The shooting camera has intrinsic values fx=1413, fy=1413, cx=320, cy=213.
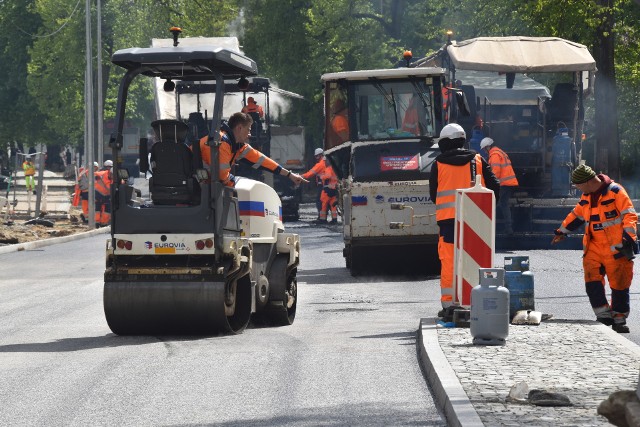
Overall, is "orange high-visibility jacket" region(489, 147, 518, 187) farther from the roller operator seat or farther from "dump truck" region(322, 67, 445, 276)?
the roller operator seat

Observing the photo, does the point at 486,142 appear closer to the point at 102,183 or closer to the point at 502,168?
the point at 502,168

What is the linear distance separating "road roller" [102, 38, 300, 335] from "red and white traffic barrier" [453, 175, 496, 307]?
189 centimetres

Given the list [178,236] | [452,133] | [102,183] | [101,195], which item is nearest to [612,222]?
[452,133]

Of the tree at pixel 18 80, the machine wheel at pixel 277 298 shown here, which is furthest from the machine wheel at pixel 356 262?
the tree at pixel 18 80

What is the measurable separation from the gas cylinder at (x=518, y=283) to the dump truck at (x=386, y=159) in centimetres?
642

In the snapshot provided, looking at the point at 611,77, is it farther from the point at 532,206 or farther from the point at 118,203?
the point at 118,203

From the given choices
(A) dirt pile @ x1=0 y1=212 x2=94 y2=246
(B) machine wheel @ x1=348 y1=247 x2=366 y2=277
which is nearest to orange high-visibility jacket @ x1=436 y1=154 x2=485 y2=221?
(B) machine wheel @ x1=348 y1=247 x2=366 y2=277

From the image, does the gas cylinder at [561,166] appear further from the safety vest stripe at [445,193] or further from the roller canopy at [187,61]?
the roller canopy at [187,61]

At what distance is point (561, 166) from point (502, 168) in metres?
1.61

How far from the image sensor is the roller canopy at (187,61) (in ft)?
40.6

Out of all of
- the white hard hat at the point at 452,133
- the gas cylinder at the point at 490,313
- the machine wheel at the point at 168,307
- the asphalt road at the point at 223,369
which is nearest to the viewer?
the asphalt road at the point at 223,369

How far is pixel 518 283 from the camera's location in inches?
496

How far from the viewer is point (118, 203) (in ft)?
41.0

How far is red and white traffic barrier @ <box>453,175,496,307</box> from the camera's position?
1246 centimetres
